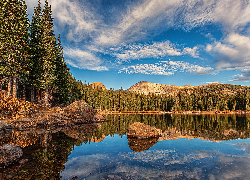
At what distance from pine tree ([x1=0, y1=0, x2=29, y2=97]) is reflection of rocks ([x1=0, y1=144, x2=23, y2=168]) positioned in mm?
23195

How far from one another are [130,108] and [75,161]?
104957 mm

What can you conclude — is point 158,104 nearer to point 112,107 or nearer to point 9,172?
point 112,107

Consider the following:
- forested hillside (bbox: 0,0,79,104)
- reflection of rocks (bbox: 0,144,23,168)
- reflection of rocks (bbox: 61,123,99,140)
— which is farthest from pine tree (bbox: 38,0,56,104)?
reflection of rocks (bbox: 0,144,23,168)

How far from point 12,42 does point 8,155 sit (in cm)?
2788

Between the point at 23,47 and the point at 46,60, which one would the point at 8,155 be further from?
the point at 46,60

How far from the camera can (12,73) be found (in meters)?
28.2

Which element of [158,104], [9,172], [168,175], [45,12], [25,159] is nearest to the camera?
[9,172]

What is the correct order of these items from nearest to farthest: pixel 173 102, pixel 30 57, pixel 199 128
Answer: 1. pixel 199 128
2. pixel 30 57
3. pixel 173 102

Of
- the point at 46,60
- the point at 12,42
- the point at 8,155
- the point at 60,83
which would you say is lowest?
the point at 8,155

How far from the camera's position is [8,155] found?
29.4ft

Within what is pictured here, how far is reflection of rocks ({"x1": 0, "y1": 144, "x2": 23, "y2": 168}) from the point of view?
8512 mm

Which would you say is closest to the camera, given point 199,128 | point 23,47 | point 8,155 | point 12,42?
point 8,155

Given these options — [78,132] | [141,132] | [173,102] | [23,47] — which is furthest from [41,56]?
[173,102]

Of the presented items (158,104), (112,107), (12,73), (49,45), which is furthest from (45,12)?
(158,104)
